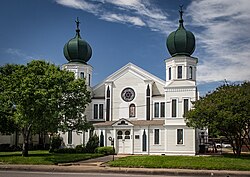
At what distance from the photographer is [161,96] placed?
132ft

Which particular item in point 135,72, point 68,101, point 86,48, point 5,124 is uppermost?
point 86,48

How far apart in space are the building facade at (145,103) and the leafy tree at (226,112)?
7042mm

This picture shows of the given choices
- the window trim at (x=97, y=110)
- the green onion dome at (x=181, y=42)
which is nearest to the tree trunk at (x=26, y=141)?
the window trim at (x=97, y=110)

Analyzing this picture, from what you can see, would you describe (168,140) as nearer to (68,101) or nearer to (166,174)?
(68,101)

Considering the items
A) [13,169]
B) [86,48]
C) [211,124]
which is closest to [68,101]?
[13,169]

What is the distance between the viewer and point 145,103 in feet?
134

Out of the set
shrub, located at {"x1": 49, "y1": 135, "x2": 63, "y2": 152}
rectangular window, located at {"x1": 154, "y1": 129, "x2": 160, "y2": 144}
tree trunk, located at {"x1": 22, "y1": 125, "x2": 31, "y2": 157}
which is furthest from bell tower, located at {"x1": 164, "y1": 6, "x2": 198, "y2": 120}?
tree trunk, located at {"x1": 22, "y1": 125, "x2": 31, "y2": 157}

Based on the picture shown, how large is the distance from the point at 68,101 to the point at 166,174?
12.0m

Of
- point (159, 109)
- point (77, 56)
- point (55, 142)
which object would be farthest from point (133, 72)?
point (55, 142)

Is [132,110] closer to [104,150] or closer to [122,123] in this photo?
[122,123]

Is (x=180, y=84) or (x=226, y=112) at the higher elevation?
(x=180, y=84)

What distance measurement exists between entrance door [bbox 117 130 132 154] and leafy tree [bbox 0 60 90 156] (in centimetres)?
919

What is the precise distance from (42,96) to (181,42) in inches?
724

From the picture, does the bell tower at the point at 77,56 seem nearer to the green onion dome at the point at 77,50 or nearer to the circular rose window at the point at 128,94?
the green onion dome at the point at 77,50
